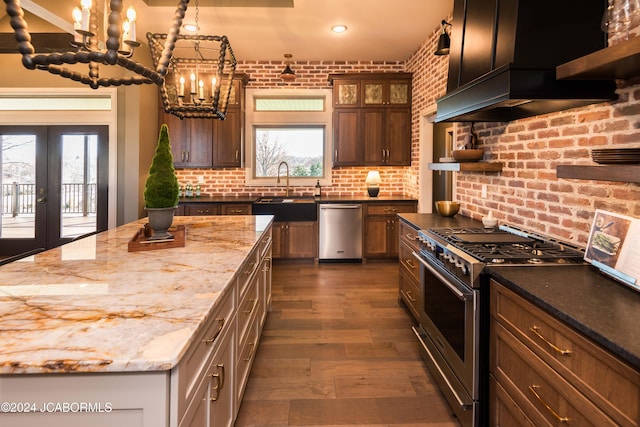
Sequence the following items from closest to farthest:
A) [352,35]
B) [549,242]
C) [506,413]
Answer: [506,413], [549,242], [352,35]

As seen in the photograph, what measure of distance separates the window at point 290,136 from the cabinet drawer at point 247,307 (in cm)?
349

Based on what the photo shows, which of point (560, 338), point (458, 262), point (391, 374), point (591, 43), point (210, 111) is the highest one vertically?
point (591, 43)

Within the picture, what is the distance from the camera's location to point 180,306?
120cm

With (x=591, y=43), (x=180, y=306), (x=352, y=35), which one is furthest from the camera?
(x=352, y=35)

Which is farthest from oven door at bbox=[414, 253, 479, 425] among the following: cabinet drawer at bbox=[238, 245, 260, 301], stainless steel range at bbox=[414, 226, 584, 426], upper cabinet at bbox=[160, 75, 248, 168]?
upper cabinet at bbox=[160, 75, 248, 168]

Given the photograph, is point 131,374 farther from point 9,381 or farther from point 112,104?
point 112,104

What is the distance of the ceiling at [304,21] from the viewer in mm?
3736

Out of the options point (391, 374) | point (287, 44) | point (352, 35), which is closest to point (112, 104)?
point (287, 44)

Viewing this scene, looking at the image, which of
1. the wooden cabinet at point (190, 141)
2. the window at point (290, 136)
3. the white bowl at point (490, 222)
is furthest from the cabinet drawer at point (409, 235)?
the wooden cabinet at point (190, 141)

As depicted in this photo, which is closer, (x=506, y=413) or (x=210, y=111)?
(x=506, y=413)

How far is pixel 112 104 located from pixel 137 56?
0.79 metres

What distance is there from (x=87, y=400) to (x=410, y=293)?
264cm

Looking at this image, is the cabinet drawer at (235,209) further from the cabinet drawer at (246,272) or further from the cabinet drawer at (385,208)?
the cabinet drawer at (246,272)

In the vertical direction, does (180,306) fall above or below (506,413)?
above
